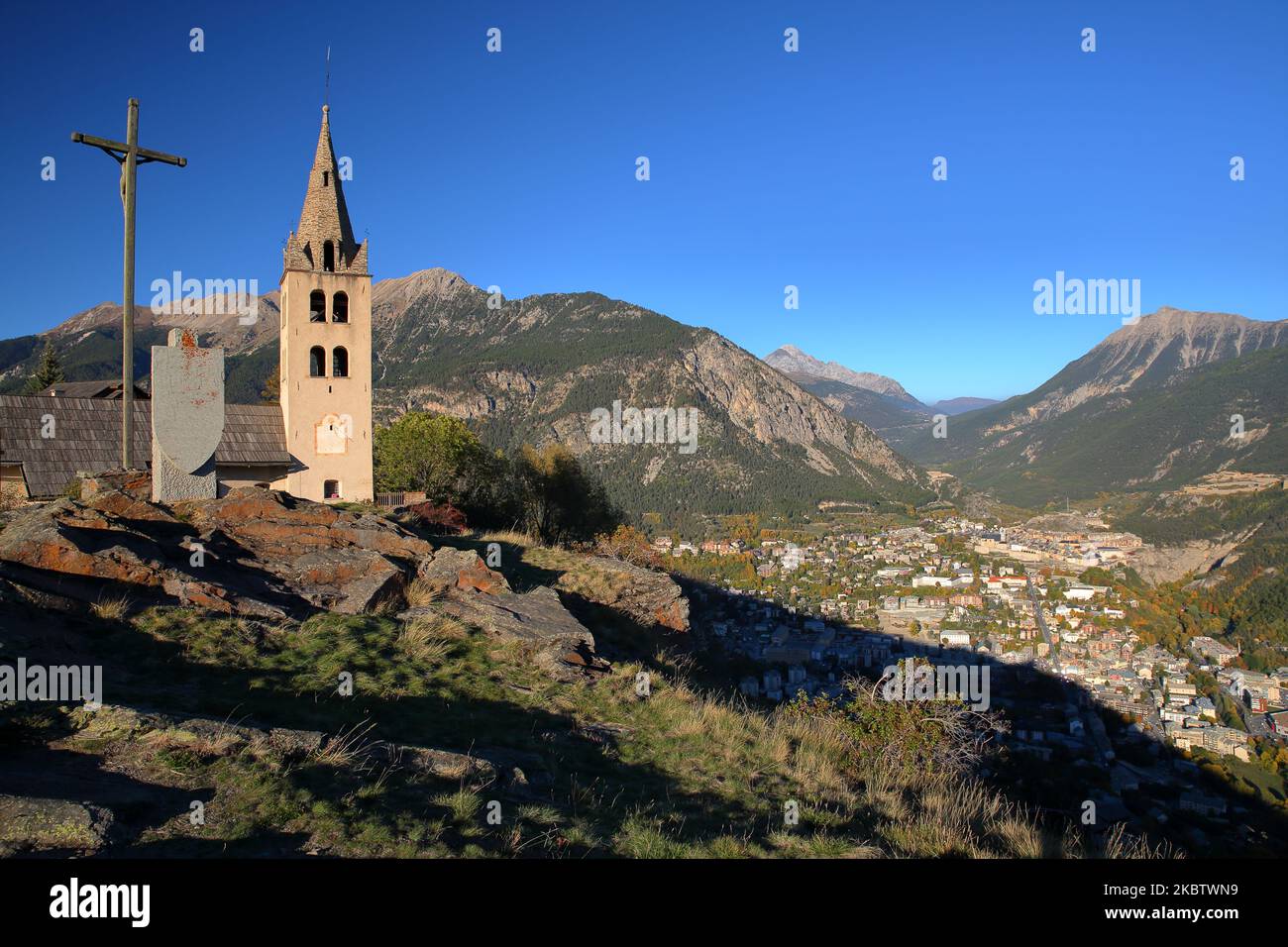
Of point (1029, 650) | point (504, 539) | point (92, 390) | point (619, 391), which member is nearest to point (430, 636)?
point (504, 539)

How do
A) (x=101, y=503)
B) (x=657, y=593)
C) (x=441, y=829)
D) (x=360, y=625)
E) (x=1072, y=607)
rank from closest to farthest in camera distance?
(x=441, y=829)
(x=360, y=625)
(x=101, y=503)
(x=657, y=593)
(x=1072, y=607)

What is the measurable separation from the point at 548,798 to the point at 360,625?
4.79 meters

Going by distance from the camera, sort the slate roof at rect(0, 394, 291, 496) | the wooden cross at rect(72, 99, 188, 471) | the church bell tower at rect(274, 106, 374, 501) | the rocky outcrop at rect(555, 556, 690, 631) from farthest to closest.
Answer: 1. the church bell tower at rect(274, 106, 374, 501)
2. the slate roof at rect(0, 394, 291, 496)
3. the rocky outcrop at rect(555, 556, 690, 631)
4. the wooden cross at rect(72, 99, 188, 471)

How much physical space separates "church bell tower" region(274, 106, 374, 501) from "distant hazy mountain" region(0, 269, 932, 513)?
9442 cm

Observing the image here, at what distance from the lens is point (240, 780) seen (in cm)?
523

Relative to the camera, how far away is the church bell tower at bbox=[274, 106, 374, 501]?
23.1 m

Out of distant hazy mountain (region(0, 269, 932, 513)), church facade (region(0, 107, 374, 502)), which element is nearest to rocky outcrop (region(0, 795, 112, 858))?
church facade (region(0, 107, 374, 502))

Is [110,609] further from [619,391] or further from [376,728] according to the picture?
[619,391]

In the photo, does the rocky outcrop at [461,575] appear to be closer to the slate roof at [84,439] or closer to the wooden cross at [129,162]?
the wooden cross at [129,162]

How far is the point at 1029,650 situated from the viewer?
49.6 m

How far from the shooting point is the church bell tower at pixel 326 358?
23.1 m

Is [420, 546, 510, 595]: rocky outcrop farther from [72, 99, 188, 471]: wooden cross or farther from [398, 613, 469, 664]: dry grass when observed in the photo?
[72, 99, 188, 471]: wooden cross
